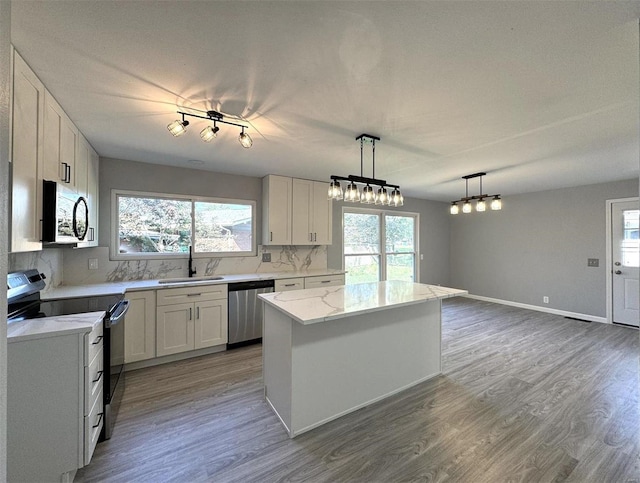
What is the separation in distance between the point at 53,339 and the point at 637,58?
3599mm

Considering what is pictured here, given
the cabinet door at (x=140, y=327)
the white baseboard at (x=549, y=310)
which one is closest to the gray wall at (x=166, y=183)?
the cabinet door at (x=140, y=327)

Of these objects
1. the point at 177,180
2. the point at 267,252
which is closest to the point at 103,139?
the point at 177,180

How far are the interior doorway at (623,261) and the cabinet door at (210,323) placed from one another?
6169 mm

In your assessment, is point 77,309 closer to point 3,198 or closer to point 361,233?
point 3,198

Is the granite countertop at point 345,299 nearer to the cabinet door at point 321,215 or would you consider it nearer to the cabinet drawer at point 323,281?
the cabinet drawer at point 323,281

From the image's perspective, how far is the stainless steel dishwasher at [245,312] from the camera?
3.49m

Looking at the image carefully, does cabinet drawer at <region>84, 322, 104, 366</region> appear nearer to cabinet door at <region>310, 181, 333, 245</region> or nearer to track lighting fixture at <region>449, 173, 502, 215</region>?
cabinet door at <region>310, 181, 333, 245</region>

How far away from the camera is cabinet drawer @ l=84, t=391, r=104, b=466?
62.6 inches

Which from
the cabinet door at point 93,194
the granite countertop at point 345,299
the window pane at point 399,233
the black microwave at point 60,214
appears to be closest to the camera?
the black microwave at point 60,214

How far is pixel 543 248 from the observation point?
523 cm

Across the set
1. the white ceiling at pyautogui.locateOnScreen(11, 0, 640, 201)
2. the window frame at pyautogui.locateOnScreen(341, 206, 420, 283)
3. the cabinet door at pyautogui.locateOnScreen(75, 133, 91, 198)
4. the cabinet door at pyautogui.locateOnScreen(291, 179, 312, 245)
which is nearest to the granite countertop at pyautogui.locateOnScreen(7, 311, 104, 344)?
the cabinet door at pyautogui.locateOnScreen(75, 133, 91, 198)

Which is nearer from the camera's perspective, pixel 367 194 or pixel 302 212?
pixel 367 194

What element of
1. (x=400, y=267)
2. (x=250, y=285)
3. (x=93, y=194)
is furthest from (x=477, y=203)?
(x=93, y=194)

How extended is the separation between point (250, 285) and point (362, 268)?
266 cm
